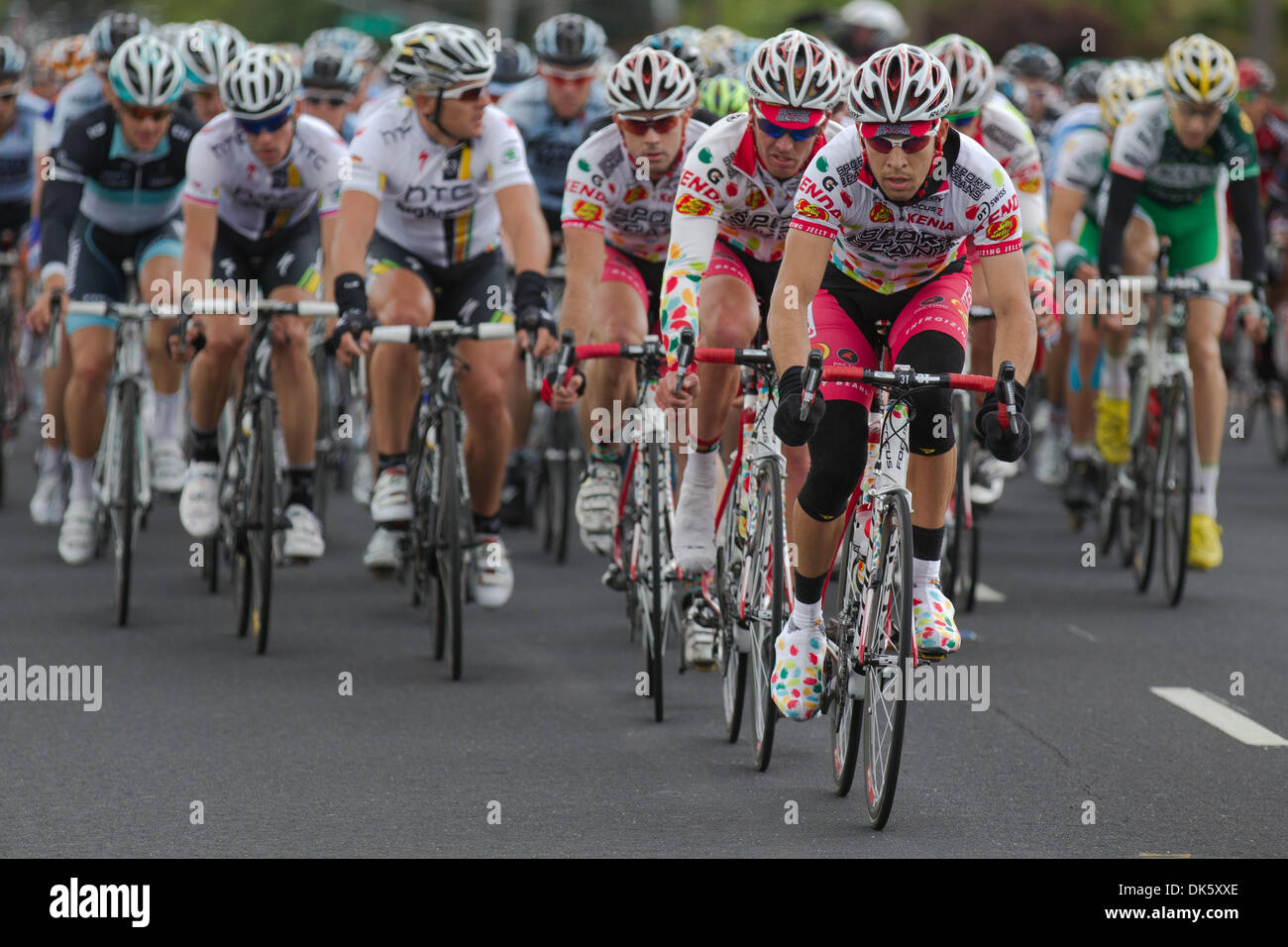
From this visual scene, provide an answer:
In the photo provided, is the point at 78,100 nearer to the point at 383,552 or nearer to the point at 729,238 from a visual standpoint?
the point at 383,552

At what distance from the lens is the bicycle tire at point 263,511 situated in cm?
840

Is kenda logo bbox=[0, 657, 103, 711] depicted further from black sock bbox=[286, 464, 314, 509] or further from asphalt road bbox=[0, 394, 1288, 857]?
black sock bbox=[286, 464, 314, 509]

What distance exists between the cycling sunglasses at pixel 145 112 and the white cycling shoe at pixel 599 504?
297 centimetres

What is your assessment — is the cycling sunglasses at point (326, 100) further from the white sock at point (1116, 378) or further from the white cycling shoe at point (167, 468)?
the white sock at point (1116, 378)

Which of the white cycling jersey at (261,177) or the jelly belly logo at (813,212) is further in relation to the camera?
the white cycling jersey at (261,177)

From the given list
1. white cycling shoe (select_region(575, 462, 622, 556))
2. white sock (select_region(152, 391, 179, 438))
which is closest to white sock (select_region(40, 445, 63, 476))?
white sock (select_region(152, 391, 179, 438))

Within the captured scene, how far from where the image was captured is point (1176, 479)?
9.60 metres

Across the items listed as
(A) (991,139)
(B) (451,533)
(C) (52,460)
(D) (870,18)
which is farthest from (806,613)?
(D) (870,18)

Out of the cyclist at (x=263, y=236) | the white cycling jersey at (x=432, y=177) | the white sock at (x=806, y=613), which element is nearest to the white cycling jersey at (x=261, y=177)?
the cyclist at (x=263, y=236)

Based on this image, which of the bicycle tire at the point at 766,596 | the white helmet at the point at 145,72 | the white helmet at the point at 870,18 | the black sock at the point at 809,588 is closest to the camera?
the black sock at the point at 809,588

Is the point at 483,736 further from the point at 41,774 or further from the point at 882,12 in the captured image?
the point at 882,12

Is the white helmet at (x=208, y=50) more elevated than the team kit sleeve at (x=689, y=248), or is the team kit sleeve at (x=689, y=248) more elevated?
the white helmet at (x=208, y=50)

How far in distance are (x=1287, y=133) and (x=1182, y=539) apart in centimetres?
781

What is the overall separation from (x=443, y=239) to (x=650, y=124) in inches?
52.6
